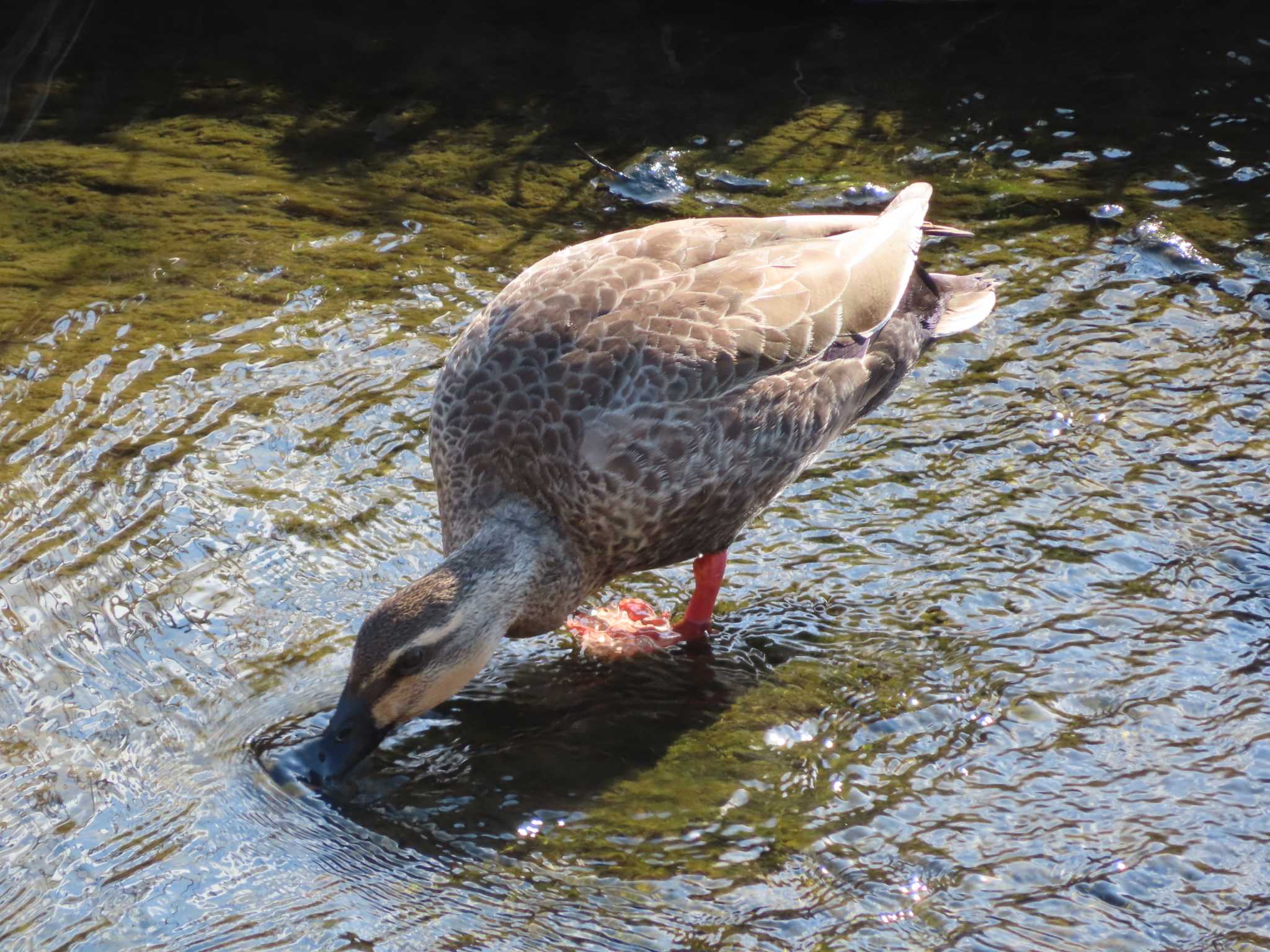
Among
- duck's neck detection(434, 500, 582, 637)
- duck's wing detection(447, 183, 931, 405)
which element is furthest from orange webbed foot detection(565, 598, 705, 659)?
duck's wing detection(447, 183, 931, 405)

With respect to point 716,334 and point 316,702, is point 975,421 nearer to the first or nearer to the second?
point 716,334

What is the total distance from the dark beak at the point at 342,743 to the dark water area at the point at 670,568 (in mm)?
90

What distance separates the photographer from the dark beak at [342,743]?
368 cm

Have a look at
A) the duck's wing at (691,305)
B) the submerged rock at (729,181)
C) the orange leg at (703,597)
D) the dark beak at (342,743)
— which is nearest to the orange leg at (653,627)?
the orange leg at (703,597)

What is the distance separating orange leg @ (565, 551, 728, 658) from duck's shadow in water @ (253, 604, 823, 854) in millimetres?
60

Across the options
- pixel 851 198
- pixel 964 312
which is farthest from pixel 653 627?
pixel 851 198

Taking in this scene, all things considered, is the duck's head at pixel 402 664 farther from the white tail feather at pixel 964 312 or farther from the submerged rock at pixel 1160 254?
the submerged rock at pixel 1160 254

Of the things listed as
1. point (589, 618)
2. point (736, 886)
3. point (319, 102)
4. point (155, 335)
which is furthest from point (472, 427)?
point (319, 102)

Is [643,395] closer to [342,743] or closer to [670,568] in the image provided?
[670,568]

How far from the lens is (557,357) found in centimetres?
432

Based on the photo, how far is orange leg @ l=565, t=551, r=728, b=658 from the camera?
14.9 feet

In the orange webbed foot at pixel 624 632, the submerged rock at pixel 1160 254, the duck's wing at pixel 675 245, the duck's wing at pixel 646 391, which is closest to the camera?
the duck's wing at pixel 646 391

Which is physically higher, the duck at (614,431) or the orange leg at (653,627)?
the duck at (614,431)

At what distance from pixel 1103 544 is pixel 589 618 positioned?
1.76 metres
